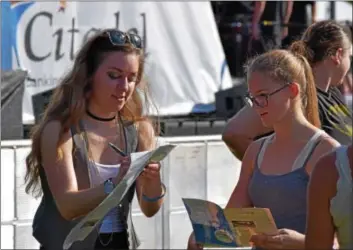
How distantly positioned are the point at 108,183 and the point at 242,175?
456 millimetres

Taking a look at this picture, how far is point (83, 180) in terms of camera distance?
11.5ft

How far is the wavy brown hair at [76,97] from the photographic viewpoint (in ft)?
11.6

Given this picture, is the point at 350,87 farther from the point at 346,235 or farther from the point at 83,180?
the point at 346,235

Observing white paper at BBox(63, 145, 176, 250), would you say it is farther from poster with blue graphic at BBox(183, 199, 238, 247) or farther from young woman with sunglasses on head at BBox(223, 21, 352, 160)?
young woman with sunglasses on head at BBox(223, 21, 352, 160)

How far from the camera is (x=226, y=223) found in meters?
2.90

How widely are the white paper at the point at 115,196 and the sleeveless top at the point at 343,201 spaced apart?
2.80ft

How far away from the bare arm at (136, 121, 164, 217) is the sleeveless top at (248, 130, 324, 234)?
51cm

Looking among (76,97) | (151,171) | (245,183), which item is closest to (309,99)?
(245,183)

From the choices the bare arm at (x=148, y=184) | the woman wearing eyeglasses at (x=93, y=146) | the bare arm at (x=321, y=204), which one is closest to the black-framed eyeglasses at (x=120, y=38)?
the woman wearing eyeglasses at (x=93, y=146)

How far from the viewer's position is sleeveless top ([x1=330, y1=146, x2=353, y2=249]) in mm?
2383

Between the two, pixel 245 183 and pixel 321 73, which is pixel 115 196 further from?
pixel 321 73

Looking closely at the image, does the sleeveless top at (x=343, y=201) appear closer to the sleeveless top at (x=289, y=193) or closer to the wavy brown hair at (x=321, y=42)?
the sleeveless top at (x=289, y=193)

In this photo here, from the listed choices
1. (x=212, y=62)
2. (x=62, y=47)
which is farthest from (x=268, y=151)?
(x=212, y=62)

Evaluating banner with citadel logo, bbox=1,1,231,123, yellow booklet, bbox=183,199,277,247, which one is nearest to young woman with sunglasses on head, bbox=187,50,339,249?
yellow booklet, bbox=183,199,277,247
